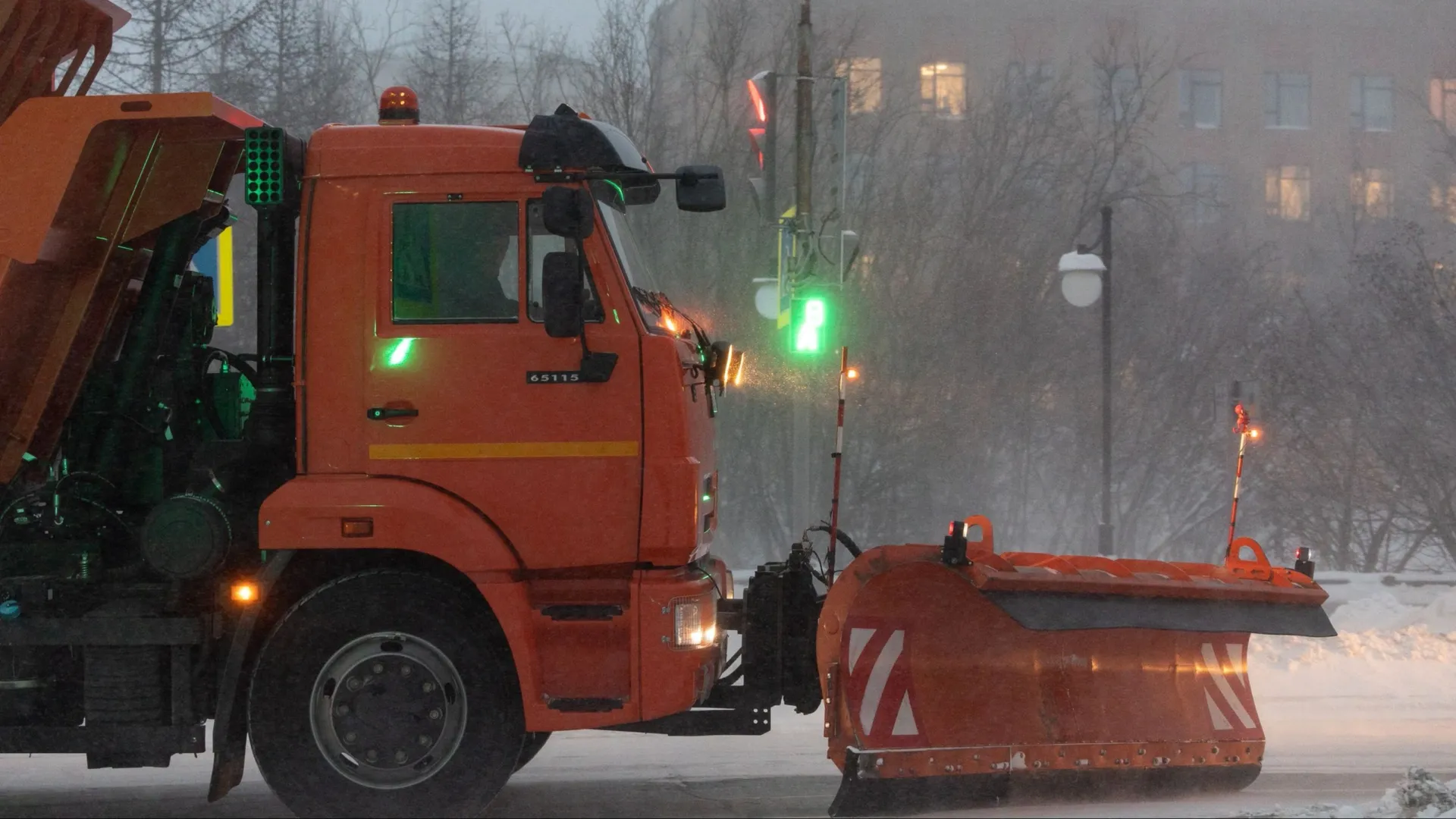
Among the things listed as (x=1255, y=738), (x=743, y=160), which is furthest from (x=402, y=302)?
(x=743, y=160)

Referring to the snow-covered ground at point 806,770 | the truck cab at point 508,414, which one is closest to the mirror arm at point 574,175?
the truck cab at point 508,414

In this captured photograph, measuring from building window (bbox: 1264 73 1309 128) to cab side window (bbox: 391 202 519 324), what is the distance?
130 feet

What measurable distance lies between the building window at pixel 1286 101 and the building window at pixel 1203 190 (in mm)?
2572

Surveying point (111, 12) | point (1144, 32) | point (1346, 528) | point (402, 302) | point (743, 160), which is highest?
point (1144, 32)

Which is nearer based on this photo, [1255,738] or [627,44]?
[1255,738]

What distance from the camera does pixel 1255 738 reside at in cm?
634

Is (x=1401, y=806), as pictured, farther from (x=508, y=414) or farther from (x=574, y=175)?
(x=574, y=175)

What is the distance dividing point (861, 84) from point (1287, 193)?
20180mm

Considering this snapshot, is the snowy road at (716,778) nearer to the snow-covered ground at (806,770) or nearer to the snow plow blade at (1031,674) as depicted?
the snow-covered ground at (806,770)

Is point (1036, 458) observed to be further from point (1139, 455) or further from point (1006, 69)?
point (1006, 69)

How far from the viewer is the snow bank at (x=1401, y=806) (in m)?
5.66

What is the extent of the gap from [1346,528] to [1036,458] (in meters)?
5.47

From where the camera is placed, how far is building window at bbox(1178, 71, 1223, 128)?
40281 mm

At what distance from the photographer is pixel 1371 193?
33594 millimetres
